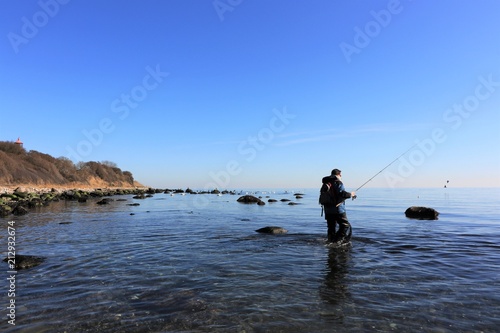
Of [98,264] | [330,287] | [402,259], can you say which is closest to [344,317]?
[330,287]

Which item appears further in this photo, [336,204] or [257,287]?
[336,204]

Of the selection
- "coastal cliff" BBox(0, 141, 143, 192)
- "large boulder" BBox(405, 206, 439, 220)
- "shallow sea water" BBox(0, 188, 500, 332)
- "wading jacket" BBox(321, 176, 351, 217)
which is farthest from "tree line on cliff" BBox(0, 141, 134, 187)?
"large boulder" BBox(405, 206, 439, 220)

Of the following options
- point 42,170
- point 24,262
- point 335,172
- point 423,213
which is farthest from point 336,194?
point 42,170

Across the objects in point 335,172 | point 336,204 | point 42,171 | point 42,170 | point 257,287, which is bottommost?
point 257,287

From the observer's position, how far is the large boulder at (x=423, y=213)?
2818 centimetres

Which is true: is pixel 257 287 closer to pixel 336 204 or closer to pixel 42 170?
pixel 336 204

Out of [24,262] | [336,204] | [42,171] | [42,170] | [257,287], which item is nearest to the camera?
[257,287]

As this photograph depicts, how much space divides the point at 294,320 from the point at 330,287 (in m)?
2.52

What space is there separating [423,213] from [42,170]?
9531 cm

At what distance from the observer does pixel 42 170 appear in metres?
86.5

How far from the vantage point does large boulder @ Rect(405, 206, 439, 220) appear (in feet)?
92.4

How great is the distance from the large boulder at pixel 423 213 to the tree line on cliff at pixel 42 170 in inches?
3065

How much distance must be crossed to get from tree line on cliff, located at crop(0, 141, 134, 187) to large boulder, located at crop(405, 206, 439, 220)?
77.8 meters

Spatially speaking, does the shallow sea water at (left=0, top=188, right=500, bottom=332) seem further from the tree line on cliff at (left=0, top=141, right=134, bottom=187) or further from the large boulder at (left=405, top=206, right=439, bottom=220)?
the tree line on cliff at (left=0, top=141, right=134, bottom=187)
